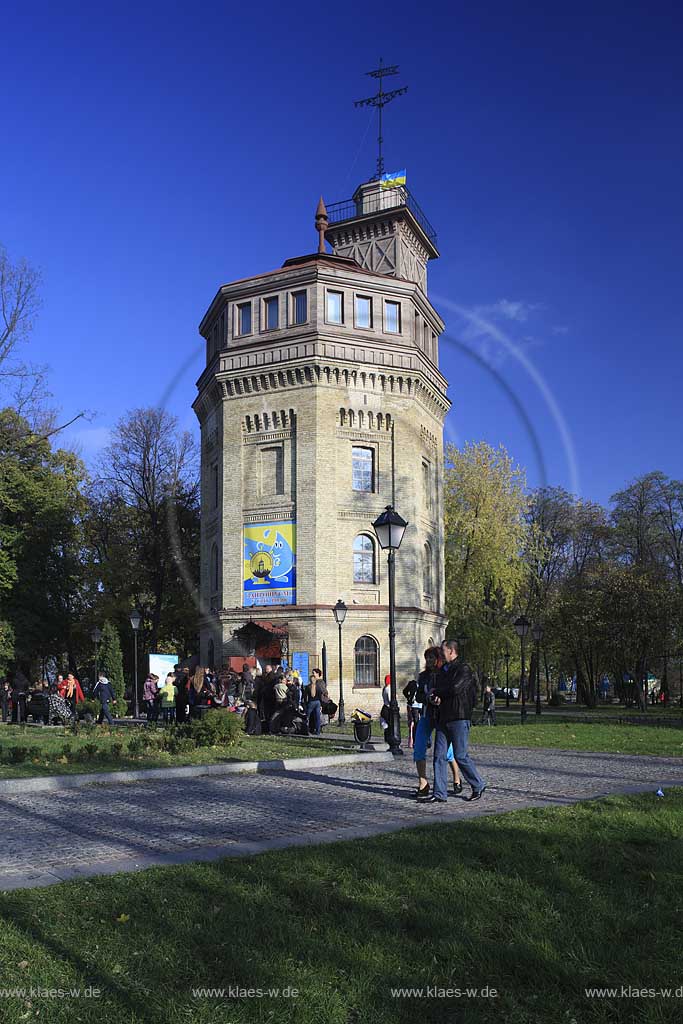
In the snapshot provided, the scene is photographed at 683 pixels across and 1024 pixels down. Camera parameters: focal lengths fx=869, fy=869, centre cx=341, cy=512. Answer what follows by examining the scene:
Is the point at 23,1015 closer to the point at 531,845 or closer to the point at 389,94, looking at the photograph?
the point at 531,845

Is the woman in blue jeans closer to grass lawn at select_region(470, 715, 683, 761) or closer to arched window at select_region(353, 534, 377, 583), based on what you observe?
grass lawn at select_region(470, 715, 683, 761)

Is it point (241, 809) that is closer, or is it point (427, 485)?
point (241, 809)

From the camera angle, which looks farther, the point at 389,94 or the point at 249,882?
the point at 389,94

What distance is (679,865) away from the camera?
6984 mm

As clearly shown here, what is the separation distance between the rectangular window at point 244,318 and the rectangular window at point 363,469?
7339 mm

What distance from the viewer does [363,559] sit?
37.0 m

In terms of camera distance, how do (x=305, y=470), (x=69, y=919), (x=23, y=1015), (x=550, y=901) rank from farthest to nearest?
(x=305, y=470)
(x=550, y=901)
(x=69, y=919)
(x=23, y=1015)

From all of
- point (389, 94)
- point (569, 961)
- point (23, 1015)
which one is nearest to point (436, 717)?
point (569, 961)

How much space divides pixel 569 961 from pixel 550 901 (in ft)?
3.66

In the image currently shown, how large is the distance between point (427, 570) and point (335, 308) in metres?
12.7
